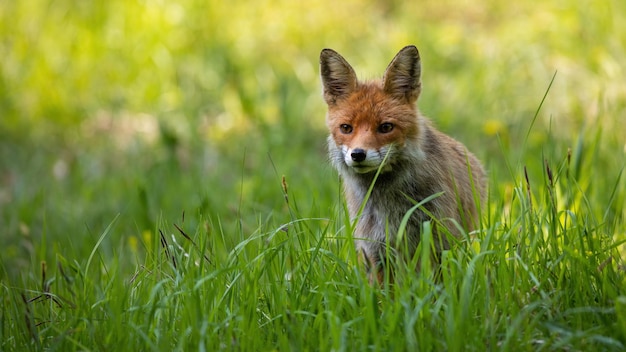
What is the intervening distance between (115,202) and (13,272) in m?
1.48

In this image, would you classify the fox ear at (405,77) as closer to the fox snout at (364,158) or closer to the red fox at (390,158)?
the red fox at (390,158)

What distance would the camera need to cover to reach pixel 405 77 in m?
4.97

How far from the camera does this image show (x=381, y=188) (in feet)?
15.9

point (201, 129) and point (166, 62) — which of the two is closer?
point (201, 129)

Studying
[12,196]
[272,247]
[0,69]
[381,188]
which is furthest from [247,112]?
[272,247]

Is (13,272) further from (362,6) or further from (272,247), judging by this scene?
(362,6)

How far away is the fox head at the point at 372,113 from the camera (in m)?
4.64

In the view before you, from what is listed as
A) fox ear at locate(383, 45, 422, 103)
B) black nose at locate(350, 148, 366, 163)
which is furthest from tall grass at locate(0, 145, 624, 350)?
fox ear at locate(383, 45, 422, 103)

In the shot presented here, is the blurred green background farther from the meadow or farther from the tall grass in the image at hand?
the tall grass

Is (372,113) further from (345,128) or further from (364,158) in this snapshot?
(364,158)

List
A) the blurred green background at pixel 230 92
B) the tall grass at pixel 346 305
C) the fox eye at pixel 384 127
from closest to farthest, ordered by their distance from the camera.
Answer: the tall grass at pixel 346 305 < the fox eye at pixel 384 127 < the blurred green background at pixel 230 92

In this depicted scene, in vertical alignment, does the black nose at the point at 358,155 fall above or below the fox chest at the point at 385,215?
above

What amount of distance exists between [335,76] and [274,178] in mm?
2623

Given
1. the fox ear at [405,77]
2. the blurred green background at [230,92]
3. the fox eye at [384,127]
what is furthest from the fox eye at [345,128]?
the blurred green background at [230,92]
